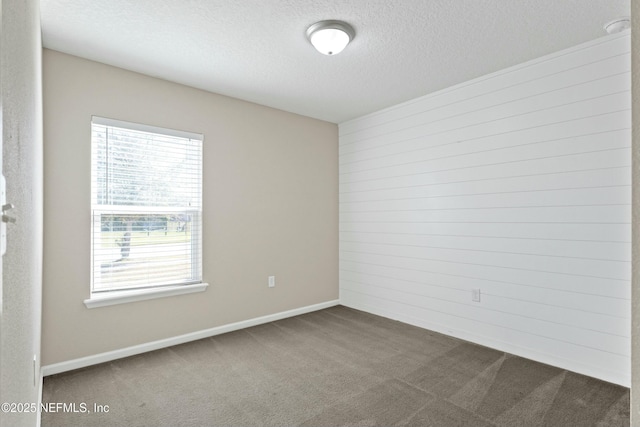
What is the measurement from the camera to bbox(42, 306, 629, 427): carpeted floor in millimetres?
2150

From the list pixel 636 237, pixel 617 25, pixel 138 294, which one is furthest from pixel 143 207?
pixel 617 25

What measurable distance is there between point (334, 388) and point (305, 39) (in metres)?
2.68

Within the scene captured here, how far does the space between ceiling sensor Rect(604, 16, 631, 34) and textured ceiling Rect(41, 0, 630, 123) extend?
49 millimetres

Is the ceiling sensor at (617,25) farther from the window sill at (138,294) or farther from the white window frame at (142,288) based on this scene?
the window sill at (138,294)

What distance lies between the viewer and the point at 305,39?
8.62ft

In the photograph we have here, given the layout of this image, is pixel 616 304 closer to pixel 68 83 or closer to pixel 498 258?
pixel 498 258

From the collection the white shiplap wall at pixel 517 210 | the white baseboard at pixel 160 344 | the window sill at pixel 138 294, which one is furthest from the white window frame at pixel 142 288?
the white shiplap wall at pixel 517 210

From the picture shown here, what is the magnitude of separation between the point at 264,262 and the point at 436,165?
231cm

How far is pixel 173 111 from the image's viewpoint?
11.1 ft

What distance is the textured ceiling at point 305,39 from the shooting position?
7.36ft

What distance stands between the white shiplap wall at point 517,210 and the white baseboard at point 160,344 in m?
1.20

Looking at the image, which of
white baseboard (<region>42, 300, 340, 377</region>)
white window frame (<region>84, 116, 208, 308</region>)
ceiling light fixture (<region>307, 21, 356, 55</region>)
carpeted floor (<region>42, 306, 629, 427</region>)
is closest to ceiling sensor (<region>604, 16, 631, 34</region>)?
ceiling light fixture (<region>307, 21, 356, 55</region>)

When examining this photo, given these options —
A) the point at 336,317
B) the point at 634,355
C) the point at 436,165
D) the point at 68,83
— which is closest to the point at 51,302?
the point at 68,83

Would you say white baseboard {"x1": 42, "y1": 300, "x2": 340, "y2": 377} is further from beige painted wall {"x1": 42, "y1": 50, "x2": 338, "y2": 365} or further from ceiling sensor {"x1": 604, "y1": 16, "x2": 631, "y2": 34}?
ceiling sensor {"x1": 604, "y1": 16, "x2": 631, "y2": 34}
